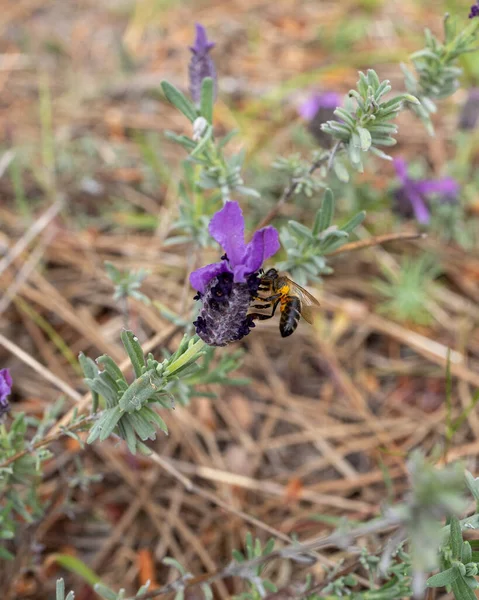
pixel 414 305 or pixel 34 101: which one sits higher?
pixel 34 101

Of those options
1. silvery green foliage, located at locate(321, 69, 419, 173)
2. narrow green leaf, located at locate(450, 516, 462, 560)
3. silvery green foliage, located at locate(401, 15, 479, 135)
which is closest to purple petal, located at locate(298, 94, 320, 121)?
silvery green foliage, located at locate(401, 15, 479, 135)

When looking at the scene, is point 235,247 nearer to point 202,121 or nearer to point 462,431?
point 202,121

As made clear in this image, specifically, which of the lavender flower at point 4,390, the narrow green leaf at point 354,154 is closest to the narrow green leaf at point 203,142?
the narrow green leaf at point 354,154

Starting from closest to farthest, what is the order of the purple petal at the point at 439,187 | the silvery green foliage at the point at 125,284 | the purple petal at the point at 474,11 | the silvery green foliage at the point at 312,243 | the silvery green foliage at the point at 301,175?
1. the purple petal at the point at 474,11
2. the silvery green foliage at the point at 312,243
3. the silvery green foliage at the point at 301,175
4. the silvery green foliage at the point at 125,284
5. the purple petal at the point at 439,187

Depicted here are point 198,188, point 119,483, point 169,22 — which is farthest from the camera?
point 169,22

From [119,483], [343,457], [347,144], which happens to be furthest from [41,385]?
[347,144]

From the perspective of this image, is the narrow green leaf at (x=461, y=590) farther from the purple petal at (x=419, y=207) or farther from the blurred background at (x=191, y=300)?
the purple petal at (x=419, y=207)

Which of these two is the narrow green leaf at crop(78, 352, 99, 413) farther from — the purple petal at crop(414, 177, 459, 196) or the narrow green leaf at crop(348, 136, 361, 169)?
the purple petal at crop(414, 177, 459, 196)

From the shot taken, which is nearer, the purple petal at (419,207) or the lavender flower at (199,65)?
the lavender flower at (199,65)
